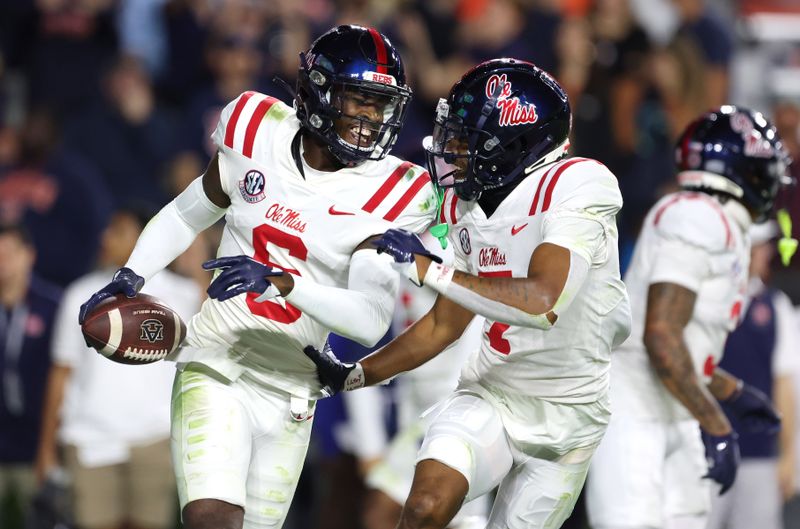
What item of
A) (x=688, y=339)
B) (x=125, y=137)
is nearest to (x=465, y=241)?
(x=688, y=339)

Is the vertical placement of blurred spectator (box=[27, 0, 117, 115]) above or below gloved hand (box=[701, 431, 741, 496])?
above

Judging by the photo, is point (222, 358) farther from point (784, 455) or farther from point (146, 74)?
point (146, 74)

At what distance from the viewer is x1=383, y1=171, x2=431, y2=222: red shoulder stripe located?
15.6 ft

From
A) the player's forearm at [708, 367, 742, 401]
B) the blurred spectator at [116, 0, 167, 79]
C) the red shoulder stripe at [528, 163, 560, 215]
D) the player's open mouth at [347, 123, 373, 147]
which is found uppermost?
the blurred spectator at [116, 0, 167, 79]

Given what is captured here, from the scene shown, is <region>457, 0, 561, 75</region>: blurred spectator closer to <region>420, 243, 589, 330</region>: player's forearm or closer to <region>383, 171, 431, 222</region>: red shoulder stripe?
<region>383, 171, 431, 222</region>: red shoulder stripe

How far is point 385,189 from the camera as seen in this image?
4805mm

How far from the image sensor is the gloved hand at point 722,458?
17.7ft

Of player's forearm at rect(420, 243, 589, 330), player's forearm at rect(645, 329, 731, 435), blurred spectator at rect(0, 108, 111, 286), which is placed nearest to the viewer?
player's forearm at rect(420, 243, 589, 330)

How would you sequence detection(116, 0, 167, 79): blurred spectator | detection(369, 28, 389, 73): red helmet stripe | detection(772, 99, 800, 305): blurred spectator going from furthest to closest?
detection(116, 0, 167, 79): blurred spectator < detection(772, 99, 800, 305): blurred spectator < detection(369, 28, 389, 73): red helmet stripe

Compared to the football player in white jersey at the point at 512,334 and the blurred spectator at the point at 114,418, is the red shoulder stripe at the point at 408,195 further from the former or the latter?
the blurred spectator at the point at 114,418

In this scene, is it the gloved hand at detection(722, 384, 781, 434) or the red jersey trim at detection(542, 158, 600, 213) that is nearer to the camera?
the red jersey trim at detection(542, 158, 600, 213)

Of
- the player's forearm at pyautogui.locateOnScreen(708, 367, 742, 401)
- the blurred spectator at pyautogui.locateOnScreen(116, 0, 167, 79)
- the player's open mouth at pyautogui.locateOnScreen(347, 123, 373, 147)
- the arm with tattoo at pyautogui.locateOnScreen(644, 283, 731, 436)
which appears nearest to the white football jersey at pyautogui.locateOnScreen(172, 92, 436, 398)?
the player's open mouth at pyautogui.locateOnScreen(347, 123, 373, 147)

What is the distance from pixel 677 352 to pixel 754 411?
67 cm

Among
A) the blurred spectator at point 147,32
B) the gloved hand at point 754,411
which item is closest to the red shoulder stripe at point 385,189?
the gloved hand at point 754,411
